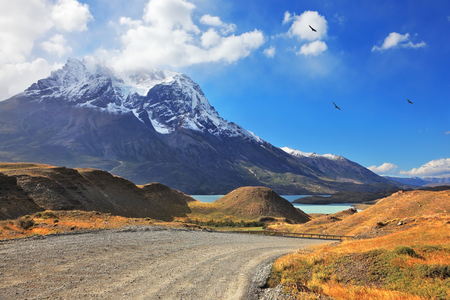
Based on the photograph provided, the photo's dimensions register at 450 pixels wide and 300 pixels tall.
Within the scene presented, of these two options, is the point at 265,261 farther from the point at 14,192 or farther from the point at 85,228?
the point at 14,192

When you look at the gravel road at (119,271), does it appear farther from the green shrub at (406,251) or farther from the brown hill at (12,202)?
the brown hill at (12,202)

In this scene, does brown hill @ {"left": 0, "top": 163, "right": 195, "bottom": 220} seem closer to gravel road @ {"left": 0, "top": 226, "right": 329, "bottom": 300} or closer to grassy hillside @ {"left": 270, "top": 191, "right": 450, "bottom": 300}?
gravel road @ {"left": 0, "top": 226, "right": 329, "bottom": 300}

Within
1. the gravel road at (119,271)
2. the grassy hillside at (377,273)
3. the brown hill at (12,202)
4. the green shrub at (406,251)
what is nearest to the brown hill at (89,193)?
the brown hill at (12,202)

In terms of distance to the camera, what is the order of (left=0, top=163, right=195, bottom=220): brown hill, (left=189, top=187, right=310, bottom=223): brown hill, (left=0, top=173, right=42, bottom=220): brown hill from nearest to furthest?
1. (left=0, top=173, right=42, bottom=220): brown hill
2. (left=0, top=163, right=195, bottom=220): brown hill
3. (left=189, top=187, right=310, bottom=223): brown hill

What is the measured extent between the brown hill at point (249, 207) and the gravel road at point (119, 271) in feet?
225

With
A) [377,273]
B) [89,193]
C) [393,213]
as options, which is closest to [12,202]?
[89,193]

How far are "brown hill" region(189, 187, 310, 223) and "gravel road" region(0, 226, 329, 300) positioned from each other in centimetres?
6871

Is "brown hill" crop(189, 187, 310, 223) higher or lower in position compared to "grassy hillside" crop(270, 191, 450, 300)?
lower

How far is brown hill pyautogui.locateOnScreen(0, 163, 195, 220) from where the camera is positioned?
158ft

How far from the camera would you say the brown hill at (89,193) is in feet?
158

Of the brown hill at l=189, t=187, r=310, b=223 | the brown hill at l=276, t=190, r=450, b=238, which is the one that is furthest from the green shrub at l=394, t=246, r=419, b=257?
the brown hill at l=189, t=187, r=310, b=223

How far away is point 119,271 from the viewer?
14.4 meters

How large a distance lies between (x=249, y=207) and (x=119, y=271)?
3377 inches

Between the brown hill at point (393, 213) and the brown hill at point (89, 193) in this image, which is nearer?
the brown hill at point (393, 213)
